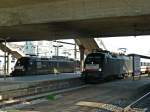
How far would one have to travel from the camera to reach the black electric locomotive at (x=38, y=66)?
44875 mm

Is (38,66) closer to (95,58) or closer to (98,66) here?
(95,58)

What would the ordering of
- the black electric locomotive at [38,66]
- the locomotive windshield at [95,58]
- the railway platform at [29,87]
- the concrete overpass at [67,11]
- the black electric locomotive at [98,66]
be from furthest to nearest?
the black electric locomotive at [38,66] < the locomotive windshield at [95,58] < the black electric locomotive at [98,66] < the concrete overpass at [67,11] < the railway platform at [29,87]

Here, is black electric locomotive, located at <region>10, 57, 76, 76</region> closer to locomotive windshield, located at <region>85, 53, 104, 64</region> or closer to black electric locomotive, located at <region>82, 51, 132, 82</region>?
black electric locomotive, located at <region>82, 51, 132, 82</region>

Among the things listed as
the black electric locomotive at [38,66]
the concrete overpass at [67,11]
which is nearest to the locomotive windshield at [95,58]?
the black electric locomotive at [38,66]

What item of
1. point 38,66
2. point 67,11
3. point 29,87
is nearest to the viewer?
point 67,11

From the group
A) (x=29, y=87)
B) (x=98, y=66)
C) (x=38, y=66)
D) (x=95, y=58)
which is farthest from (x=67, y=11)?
(x=38, y=66)

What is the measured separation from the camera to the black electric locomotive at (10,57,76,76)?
44.9m

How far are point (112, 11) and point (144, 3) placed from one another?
6.14ft

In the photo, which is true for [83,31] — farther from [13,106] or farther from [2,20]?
[13,106]

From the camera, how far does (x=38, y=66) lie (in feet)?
153

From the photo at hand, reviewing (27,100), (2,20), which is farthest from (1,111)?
(2,20)

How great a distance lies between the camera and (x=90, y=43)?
47.8 meters

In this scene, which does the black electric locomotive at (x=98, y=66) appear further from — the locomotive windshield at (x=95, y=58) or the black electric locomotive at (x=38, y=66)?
the black electric locomotive at (x=38, y=66)

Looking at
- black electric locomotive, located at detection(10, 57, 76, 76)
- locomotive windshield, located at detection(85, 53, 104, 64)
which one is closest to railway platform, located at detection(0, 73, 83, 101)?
locomotive windshield, located at detection(85, 53, 104, 64)
